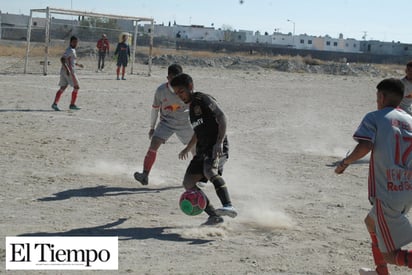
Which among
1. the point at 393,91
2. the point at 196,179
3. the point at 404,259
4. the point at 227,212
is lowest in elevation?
the point at 227,212

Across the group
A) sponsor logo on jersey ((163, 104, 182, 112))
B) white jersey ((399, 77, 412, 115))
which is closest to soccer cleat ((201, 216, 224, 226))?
sponsor logo on jersey ((163, 104, 182, 112))

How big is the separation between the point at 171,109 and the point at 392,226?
491 centimetres

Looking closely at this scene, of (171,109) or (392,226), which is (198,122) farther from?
(392,226)

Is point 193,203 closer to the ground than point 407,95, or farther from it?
closer to the ground

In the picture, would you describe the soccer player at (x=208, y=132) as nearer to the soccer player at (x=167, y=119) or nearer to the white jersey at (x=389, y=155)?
the soccer player at (x=167, y=119)

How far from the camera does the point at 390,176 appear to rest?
5406 millimetres

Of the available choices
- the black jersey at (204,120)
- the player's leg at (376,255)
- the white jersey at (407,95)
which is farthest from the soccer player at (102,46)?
the player's leg at (376,255)

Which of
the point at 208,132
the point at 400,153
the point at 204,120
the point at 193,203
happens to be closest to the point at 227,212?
the point at 193,203

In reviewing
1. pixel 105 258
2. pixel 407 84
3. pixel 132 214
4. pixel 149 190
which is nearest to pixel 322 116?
pixel 407 84

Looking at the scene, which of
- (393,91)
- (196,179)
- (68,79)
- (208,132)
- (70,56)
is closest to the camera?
(393,91)

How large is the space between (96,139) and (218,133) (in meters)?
6.59

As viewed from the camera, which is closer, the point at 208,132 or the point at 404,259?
the point at 404,259

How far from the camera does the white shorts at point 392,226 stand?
5426 mm

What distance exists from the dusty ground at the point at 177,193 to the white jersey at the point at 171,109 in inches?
36.6
